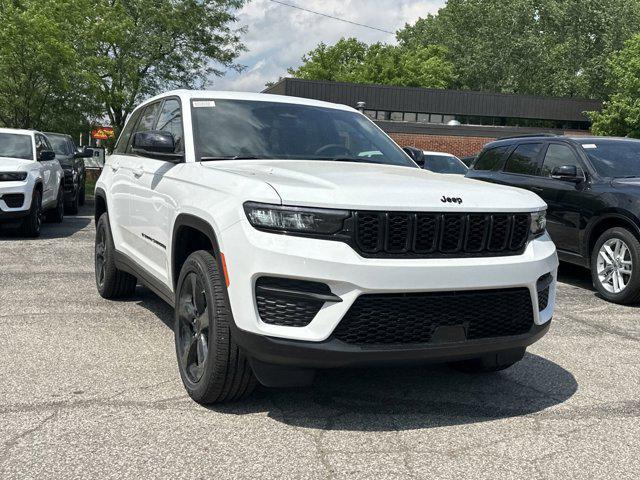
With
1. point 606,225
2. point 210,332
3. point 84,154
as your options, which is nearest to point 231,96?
point 210,332

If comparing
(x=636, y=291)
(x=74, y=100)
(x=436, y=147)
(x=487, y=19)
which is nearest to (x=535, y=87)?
(x=487, y=19)

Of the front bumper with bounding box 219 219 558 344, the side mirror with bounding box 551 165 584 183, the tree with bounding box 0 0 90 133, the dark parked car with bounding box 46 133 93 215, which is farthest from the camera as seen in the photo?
the tree with bounding box 0 0 90 133

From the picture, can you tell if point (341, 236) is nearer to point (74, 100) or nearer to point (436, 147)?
point (74, 100)

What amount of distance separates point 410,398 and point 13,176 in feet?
28.2

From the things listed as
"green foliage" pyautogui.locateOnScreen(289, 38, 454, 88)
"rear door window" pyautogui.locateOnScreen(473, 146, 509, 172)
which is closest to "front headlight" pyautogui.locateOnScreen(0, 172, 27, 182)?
"rear door window" pyautogui.locateOnScreen(473, 146, 509, 172)

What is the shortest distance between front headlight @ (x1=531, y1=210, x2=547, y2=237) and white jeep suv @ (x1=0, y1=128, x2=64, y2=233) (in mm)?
8785

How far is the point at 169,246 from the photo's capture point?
436 cm

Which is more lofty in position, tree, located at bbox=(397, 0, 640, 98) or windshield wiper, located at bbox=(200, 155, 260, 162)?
tree, located at bbox=(397, 0, 640, 98)

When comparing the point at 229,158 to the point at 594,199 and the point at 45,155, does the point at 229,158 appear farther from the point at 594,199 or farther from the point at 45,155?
the point at 45,155

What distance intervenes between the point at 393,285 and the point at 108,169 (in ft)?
12.8

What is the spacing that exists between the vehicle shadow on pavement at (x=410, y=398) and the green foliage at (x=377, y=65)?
2181 inches

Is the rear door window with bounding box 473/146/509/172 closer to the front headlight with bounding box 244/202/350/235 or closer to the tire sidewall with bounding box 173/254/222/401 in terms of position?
the tire sidewall with bounding box 173/254/222/401

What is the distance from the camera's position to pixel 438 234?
11.2 ft

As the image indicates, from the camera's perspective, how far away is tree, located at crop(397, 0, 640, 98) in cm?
6034
